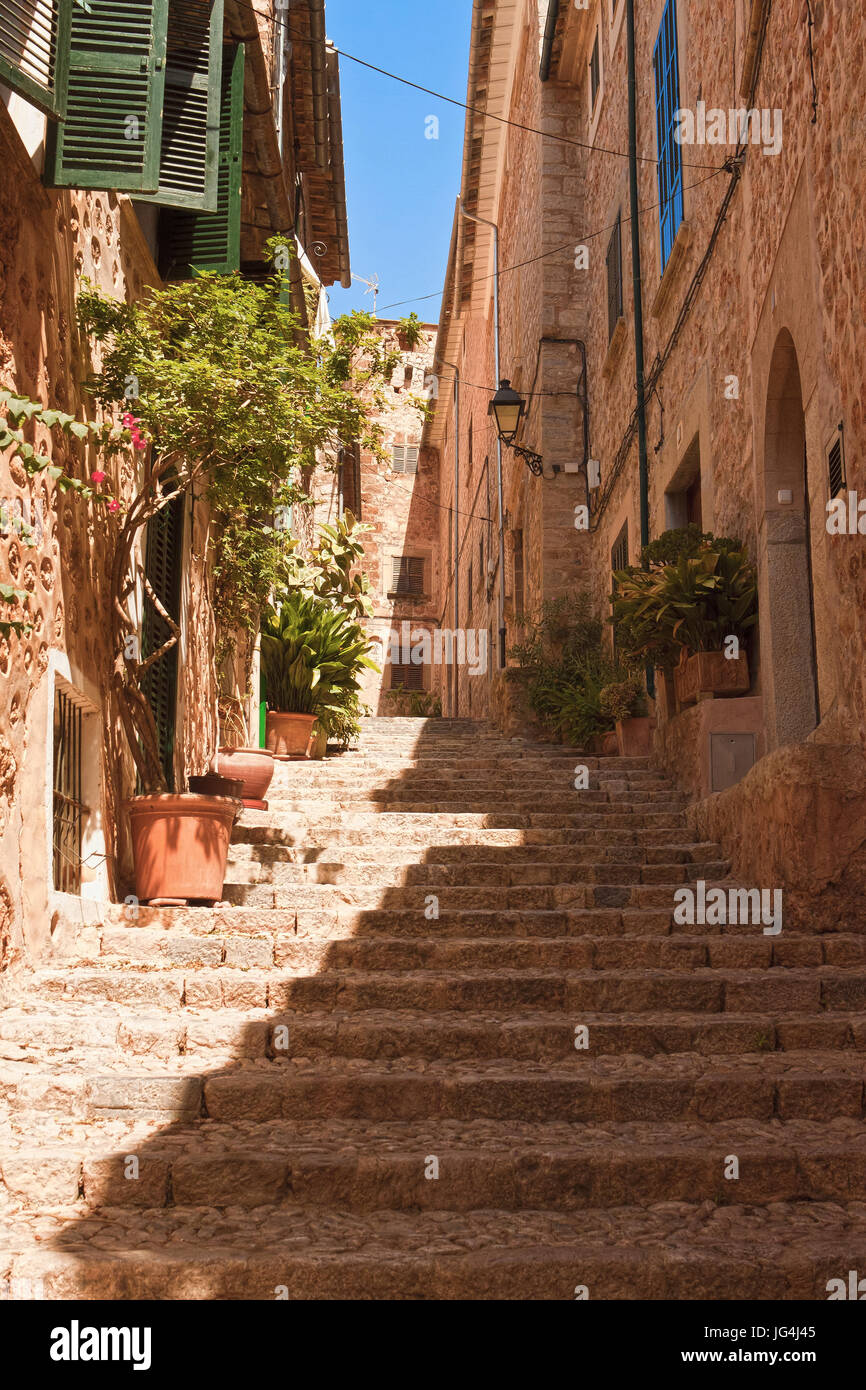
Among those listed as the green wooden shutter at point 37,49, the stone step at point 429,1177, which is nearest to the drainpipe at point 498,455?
the green wooden shutter at point 37,49

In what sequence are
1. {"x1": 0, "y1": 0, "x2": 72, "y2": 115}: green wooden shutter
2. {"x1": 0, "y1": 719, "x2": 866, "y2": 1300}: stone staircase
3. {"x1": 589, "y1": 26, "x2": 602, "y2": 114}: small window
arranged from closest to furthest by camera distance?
1. {"x1": 0, "y1": 719, "x2": 866, "y2": 1300}: stone staircase
2. {"x1": 0, "y1": 0, "x2": 72, "y2": 115}: green wooden shutter
3. {"x1": 589, "y1": 26, "x2": 602, "y2": 114}: small window

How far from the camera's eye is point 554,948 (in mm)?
5547

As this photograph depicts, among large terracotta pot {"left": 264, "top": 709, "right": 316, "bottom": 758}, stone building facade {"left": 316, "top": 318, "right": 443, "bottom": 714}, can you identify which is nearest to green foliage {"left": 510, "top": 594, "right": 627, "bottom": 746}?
large terracotta pot {"left": 264, "top": 709, "right": 316, "bottom": 758}

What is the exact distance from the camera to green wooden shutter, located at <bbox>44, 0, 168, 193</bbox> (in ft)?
17.7

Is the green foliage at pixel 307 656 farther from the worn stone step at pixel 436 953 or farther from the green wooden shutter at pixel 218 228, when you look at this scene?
the worn stone step at pixel 436 953

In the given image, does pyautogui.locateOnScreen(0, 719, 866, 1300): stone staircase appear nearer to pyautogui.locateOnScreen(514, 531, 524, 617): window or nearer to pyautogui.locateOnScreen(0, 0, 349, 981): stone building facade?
pyautogui.locateOnScreen(0, 0, 349, 981): stone building facade

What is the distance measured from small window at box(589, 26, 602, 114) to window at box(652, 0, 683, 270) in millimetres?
3431

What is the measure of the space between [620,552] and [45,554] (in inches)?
298

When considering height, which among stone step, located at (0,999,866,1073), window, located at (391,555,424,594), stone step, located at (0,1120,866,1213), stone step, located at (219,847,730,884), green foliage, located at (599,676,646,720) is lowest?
stone step, located at (0,1120,866,1213)

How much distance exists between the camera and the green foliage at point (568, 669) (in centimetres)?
1120

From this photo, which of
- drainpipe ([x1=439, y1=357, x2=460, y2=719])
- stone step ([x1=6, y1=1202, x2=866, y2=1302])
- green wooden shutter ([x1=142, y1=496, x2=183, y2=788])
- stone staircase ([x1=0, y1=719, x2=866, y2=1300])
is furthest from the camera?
drainpipe ([x1=439, y1=357, x2=460, y2=719])

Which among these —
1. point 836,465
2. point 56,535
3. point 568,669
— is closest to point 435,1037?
point 56,535

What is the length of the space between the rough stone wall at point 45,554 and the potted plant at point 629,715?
4.74 meters
